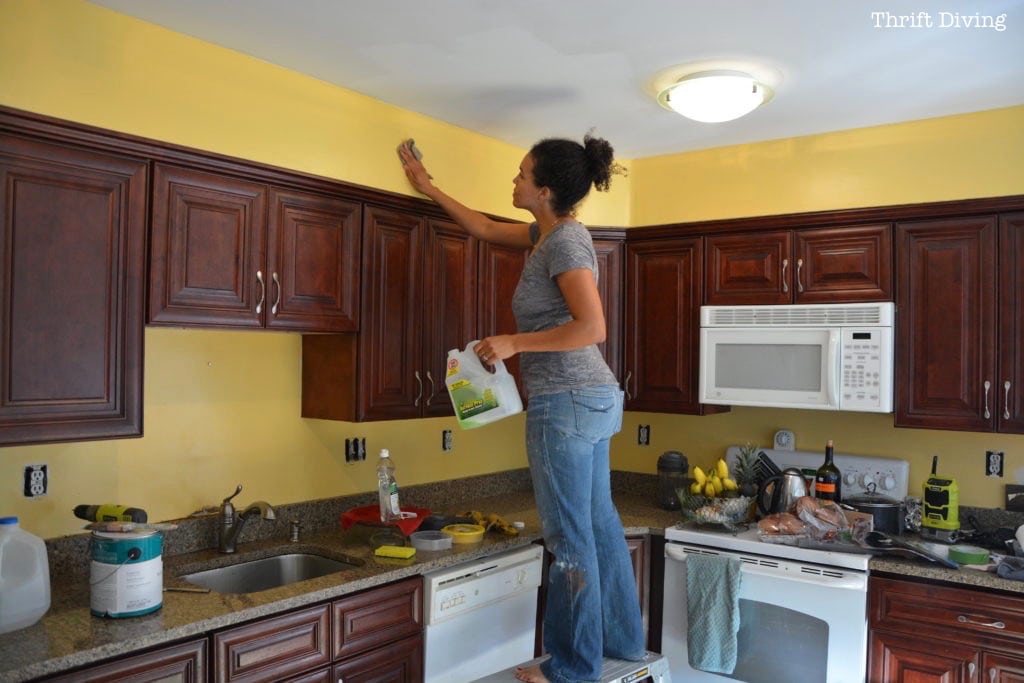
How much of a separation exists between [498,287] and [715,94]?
1.13 m

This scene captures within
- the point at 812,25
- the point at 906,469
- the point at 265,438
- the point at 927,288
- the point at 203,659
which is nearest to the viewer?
the point at 203,659

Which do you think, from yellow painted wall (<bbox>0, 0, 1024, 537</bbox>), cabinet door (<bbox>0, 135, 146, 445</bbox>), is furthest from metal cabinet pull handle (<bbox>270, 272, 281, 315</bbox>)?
cabinet door (<bbox>0, 135, 146, 445</bbox>)

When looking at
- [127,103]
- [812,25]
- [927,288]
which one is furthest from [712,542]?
[127,103]

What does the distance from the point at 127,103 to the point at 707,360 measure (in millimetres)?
2302

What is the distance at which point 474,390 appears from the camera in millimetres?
2533

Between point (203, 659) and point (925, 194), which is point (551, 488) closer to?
point (203, 659)

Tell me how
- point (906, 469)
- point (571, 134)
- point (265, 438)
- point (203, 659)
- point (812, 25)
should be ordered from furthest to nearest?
point (571, 134) < point (906, 469) < point (265, 438) < point (812, 25) < point (203, 659)

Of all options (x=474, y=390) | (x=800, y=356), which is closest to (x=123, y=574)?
(x=474, y=390)

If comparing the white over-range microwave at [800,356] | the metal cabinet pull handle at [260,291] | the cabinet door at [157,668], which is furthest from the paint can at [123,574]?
the white over-range microwave at [800,356]

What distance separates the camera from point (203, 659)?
1987 mm

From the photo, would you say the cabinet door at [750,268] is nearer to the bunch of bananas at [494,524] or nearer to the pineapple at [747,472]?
the pineapple at [747,472]

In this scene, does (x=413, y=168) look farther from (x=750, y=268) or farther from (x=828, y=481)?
(x=828, y=481)

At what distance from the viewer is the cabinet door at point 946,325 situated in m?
2.89

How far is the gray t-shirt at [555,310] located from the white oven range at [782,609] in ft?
3.32
